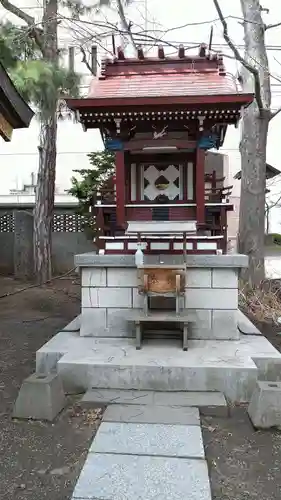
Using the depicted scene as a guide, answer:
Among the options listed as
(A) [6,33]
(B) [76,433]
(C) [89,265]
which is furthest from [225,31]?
(B) [76,433]

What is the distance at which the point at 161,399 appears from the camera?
4520 mm

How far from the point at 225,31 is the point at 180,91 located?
371cm

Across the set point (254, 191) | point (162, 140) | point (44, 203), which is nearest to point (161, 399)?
point (162, 140)

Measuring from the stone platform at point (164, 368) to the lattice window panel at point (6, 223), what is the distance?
884cm

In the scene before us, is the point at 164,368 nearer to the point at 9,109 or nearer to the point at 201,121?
the point at 9,109

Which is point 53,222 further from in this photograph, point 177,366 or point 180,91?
point 177,366

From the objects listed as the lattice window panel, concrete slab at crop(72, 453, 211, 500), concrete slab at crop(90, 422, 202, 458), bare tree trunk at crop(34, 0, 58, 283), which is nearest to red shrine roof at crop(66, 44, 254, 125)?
concrete slab at crop(90, 422, 202, 458)

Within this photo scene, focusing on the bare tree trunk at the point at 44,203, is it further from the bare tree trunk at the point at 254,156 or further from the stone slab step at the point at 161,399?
the stone slab step at the point at 161,399

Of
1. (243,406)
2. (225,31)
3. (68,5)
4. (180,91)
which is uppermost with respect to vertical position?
(68,5)

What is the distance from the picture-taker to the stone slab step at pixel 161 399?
4340 millimetres

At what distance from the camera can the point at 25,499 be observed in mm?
2854

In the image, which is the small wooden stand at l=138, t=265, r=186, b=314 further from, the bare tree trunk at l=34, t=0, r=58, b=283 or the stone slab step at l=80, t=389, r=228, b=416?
the bare tree trunk at l=34, t=0, r=58, b=283

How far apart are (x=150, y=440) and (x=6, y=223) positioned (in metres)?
→ 11.1

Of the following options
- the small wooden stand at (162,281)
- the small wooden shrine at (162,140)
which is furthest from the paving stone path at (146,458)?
the small wooden shrine at (162,140)
